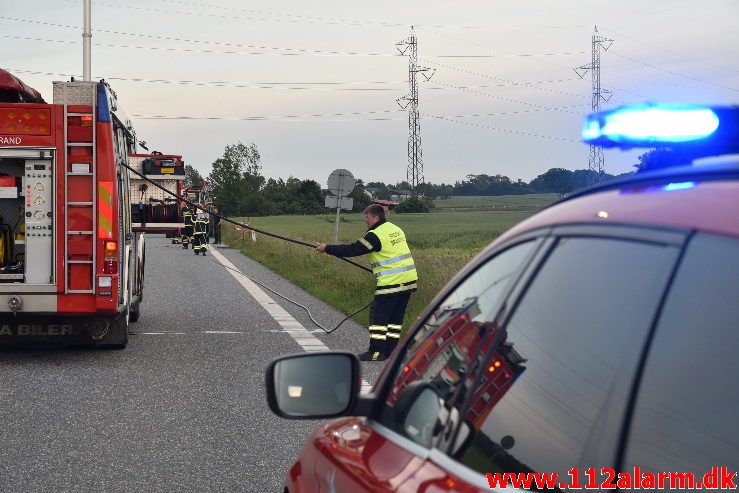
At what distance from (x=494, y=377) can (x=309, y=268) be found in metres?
25.9

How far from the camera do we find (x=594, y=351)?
6.35 feet

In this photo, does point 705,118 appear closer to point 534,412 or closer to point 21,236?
point 534,412

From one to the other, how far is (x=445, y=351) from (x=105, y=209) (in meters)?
10.0

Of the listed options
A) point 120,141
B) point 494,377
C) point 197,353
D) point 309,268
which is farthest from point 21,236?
point 309,268

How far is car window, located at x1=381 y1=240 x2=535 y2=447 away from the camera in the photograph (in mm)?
2472

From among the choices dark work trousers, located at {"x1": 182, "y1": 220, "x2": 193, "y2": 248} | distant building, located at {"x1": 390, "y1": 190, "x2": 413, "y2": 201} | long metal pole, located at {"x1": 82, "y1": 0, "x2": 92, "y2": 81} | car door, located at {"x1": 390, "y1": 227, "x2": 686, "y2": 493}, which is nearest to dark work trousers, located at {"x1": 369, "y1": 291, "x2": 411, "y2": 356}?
car door, located at {"x1": 390, "y1": 227, "x2": 686, "y2": 493}

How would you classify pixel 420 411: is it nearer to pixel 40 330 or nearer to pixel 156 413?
pixel 156 413

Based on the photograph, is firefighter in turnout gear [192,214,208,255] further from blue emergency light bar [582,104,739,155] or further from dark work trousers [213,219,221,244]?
blue emergency light bar [582,104,739,155]

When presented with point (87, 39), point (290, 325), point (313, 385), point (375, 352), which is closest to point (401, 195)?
point (87, 39)

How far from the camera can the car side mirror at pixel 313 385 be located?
303 centimetres

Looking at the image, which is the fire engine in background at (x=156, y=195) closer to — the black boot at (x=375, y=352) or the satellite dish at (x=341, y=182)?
the black boot at (x=375, y=352)

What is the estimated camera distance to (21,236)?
43.1 feet

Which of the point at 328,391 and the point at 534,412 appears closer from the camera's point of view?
the point at 534,412

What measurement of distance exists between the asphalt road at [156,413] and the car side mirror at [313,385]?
3534 millimetres
